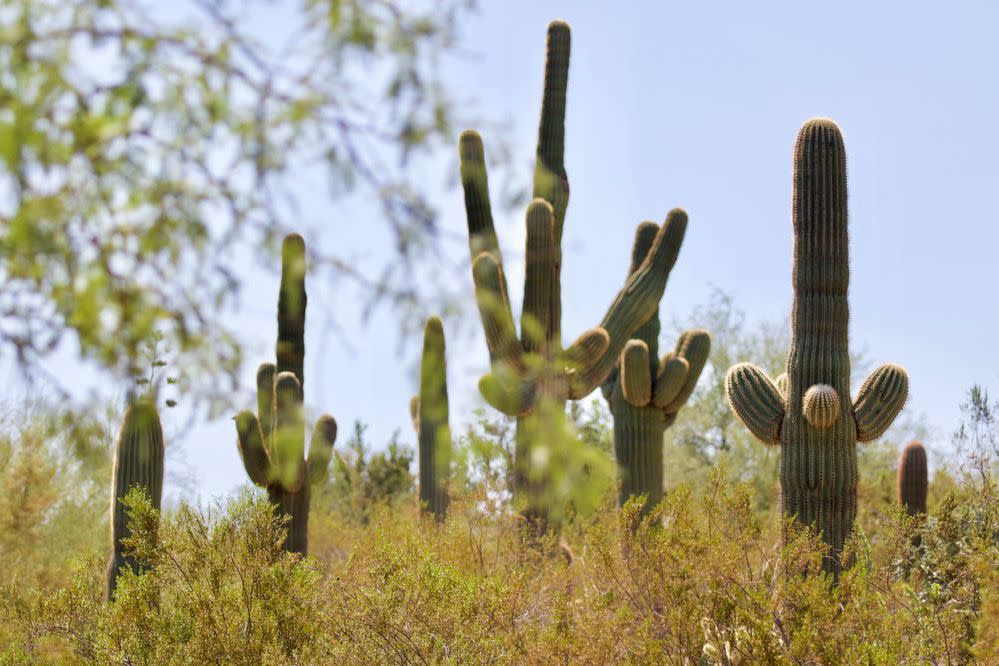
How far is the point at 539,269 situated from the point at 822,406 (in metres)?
2.98

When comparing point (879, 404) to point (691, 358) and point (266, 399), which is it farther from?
point (266, 399)

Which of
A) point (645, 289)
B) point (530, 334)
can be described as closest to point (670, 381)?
point (645, 289)

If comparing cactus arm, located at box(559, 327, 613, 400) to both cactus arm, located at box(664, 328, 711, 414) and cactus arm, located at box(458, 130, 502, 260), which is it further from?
cactus arm, located at box(664, 328, 711, 414)

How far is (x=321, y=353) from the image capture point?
124 inches

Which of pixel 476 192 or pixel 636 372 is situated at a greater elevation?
pixel 476 192

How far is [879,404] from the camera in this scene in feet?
28.9

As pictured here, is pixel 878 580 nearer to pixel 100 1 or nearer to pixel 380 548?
pixel 380 548

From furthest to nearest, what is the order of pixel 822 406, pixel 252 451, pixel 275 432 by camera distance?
pixel 252 451
pixel 275 432
pixel 822 406

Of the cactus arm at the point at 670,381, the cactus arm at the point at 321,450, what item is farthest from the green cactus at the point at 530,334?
the cactus arm at the point at 321,450

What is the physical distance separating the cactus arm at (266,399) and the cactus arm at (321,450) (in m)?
0.45

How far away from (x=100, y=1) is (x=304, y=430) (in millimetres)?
1300

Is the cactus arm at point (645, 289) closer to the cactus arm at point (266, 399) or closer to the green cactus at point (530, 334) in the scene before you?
the green cactus at point (530, 334)

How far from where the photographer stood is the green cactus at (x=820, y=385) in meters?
8.55

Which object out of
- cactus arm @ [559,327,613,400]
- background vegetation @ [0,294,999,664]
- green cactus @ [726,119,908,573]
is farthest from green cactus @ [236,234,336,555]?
green cactus @ [726,119,908,573]
